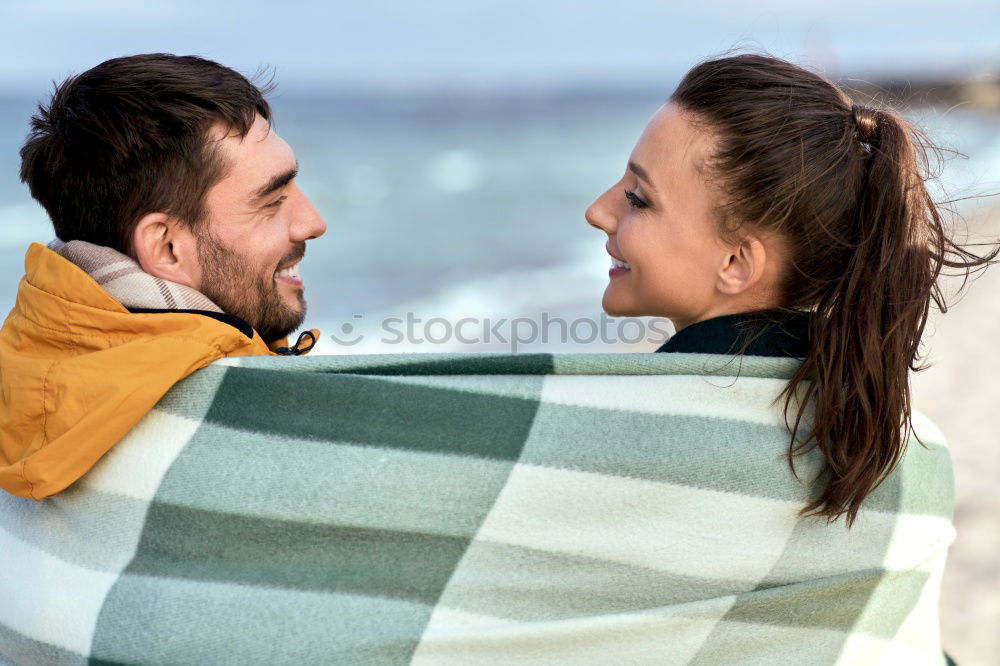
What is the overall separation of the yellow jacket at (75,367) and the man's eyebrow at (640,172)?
33.4 inches

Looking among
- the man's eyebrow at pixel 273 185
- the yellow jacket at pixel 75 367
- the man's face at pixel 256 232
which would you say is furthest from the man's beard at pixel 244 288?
the yellow jacket at pixel 75 367

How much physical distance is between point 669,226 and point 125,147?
3.73 feet

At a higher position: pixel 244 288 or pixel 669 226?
pixel 669 226

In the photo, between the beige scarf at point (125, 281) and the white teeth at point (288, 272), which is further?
the white teeth at point (288, 272)

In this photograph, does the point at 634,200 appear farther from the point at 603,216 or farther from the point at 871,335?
the point at 871,335

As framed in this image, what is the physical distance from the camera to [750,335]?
167 cm

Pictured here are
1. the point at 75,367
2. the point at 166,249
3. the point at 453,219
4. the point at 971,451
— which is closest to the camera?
the point at 75,367

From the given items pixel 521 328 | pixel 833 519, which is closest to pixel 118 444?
pixel 833 519

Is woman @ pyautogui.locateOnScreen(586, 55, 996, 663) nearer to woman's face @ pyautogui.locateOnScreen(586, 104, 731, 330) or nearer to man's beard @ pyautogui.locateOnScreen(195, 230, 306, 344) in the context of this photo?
woman's face @ pyautogui.locateOnScreen(586, 104, 731, 330)

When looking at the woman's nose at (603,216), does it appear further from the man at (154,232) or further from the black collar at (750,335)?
the man at (154,232)

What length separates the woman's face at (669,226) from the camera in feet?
5.87

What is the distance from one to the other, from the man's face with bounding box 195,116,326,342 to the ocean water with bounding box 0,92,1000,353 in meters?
1.42

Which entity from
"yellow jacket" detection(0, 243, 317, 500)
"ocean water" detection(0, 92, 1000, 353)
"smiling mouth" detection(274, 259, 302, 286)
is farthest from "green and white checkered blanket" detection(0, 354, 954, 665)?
"ocean water" detection(0, 92, 1000, 353)

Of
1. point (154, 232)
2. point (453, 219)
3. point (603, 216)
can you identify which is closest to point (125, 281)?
point (154, 232)
